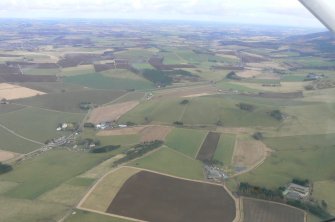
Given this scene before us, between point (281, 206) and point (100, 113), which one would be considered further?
point (100, 113)

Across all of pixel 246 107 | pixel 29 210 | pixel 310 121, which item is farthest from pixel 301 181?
pixel 246 107

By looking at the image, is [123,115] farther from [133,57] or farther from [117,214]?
[133,57]

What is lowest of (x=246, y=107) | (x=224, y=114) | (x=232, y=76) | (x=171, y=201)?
(x=232, y=76)

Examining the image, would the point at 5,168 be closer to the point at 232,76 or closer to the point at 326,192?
the point at 326,192

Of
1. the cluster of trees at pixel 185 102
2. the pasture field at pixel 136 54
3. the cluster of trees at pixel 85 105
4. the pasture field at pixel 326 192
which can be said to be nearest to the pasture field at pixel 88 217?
the pasture field at pixel 326 192

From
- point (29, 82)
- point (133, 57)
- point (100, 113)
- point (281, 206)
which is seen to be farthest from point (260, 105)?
point (133, 57)
